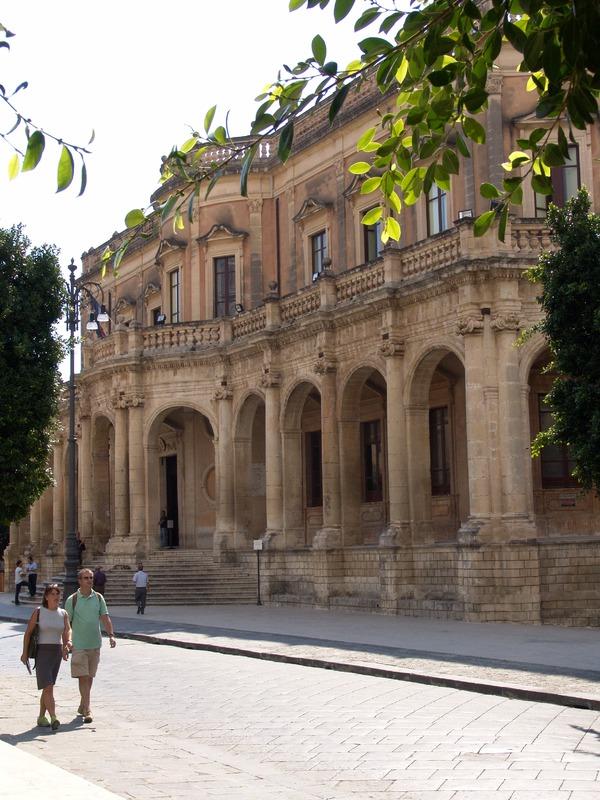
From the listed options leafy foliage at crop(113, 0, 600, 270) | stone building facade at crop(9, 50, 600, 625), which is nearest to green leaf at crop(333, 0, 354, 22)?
leafy foliage at crop(113, 0, 600, 270)

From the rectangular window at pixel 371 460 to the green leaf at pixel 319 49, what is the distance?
26.6m

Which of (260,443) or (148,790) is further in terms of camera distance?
(260,443)

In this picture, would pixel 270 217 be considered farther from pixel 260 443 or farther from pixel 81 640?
pixel 81 640

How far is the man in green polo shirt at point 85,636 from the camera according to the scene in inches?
473

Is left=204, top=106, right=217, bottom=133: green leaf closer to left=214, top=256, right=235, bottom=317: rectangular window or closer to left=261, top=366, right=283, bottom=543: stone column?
left=261, top=366, right=283, bottom=543: stone column

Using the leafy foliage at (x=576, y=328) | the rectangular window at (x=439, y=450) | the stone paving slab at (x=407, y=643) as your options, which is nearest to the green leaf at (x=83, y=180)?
the stone paving slab at (x=407, y=643)

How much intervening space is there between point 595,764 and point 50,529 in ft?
120

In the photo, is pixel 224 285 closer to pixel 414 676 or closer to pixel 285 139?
pixel 414 676

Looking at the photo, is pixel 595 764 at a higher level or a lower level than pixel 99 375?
lower

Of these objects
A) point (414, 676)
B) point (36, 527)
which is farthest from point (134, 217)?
point (36, 527)

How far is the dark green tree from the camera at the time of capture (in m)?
19.9

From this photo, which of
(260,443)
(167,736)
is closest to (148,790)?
(167,736)

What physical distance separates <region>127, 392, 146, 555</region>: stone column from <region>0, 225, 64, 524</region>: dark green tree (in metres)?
13.8

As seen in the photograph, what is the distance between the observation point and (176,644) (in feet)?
68.4
